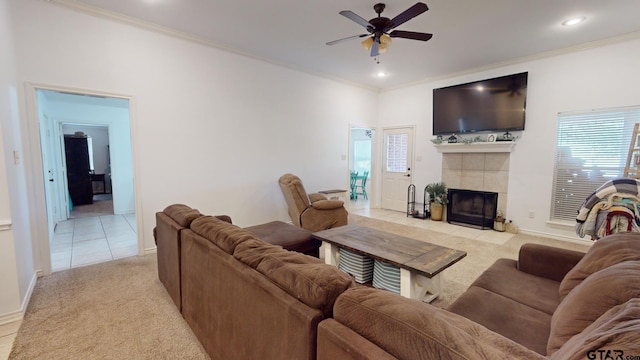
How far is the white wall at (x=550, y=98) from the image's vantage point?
12.8 ft

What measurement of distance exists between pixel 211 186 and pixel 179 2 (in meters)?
2.39

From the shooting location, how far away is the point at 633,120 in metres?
3.87

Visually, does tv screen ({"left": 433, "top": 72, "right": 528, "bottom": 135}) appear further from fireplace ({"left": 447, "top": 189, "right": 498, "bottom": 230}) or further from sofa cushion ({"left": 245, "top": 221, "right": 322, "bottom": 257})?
sofa cushion ({"left": 245, "top": 221, "right": 322, "bottom": 257})

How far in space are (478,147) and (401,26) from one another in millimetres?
2789

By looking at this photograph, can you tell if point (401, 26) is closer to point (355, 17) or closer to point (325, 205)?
point (355, 17)

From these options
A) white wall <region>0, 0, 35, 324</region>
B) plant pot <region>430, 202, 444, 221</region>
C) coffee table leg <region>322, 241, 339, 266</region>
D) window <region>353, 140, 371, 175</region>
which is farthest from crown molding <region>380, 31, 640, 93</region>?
white wall <region>0, 0, 35, 324</region>

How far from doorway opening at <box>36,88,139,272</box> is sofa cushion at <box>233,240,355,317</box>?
3.32 m

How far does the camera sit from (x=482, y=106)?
5074mm

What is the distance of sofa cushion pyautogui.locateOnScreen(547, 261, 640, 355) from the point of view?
101cm

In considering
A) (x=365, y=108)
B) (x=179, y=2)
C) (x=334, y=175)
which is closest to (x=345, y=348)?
(x=179, y=2)

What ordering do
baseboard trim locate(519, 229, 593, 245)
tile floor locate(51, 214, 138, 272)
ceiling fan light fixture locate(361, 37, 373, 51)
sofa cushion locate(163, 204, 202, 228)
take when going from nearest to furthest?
1. sofa cushion locate(163, 204, 202, 228)
2. ceiling fan light fixture locate(361, 37, 373, 51)
3. tile floor locate(51, 214, 138, 272)
4. baseboard trim locate(519, 229, 593, 245)

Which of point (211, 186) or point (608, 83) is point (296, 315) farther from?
point (608, 83)

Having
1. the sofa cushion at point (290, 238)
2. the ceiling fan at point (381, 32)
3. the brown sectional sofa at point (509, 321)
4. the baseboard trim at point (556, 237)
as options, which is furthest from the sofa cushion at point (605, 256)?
the baseboard trim at point (556, 237)

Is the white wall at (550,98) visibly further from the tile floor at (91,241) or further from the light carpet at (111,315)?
the tile floor at (91,241)
